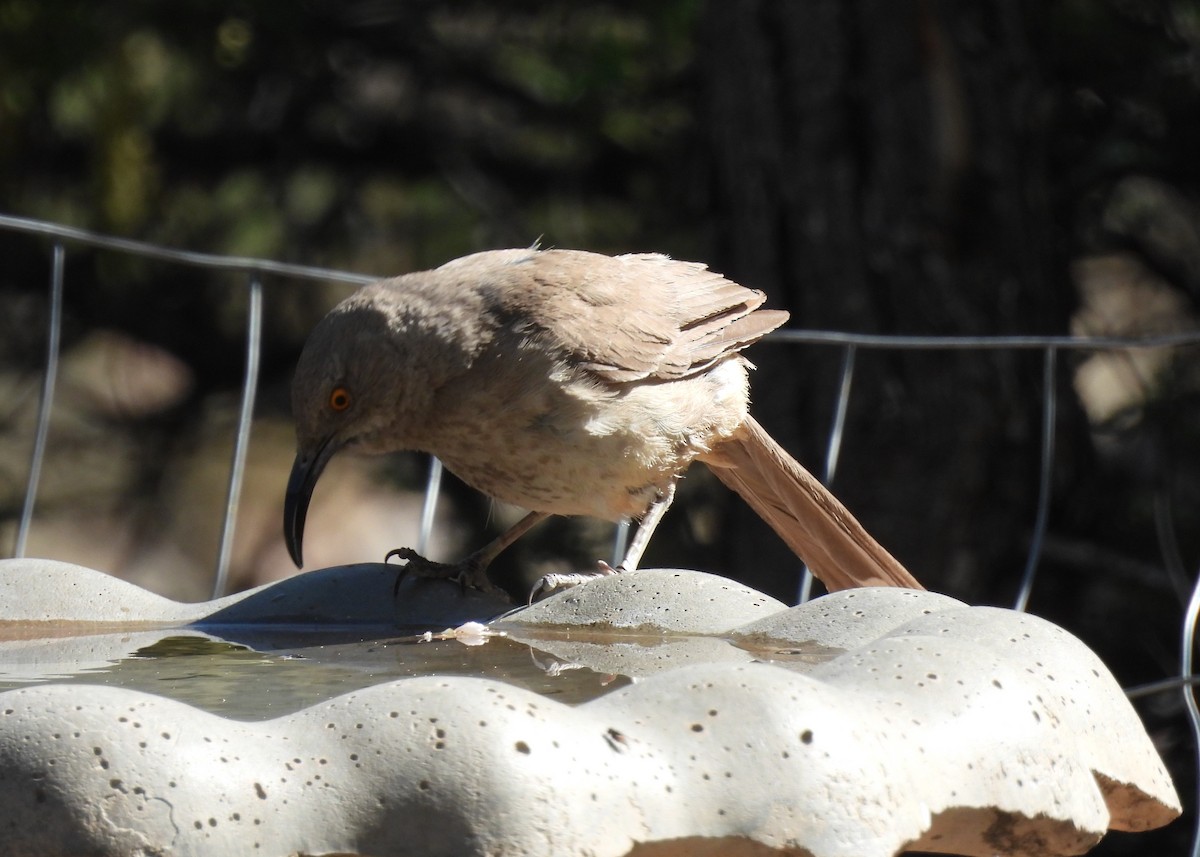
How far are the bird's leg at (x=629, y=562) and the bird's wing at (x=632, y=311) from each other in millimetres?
430

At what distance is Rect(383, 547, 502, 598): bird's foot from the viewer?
13.6ft

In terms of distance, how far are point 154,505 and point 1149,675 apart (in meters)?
4.51

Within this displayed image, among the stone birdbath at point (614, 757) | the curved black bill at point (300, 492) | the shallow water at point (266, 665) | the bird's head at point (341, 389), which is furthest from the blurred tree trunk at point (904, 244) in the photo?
the stone birdbath at point (614, 757)

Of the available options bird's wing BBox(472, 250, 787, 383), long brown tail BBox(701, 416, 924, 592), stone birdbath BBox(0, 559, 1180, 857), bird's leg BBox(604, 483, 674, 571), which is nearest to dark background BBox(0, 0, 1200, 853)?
long brown tail BBox(701, 416, 924, 592)

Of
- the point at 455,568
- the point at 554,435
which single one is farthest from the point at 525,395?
the point at 455,568

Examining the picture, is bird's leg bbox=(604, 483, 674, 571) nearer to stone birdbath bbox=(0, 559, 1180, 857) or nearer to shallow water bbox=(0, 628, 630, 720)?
shallow water bbox=(0, 628, 630, 720)

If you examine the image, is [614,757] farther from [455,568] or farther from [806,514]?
[806,514]

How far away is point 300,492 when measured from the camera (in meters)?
4.30

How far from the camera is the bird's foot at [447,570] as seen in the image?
413cm

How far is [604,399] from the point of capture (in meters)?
4.39

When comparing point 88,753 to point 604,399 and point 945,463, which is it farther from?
point 945,463

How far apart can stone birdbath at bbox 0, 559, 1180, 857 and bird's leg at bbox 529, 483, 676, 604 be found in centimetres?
116

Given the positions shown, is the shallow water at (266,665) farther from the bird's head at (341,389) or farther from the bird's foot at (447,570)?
the bird's head at (341,389)

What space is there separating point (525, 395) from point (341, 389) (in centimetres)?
51
